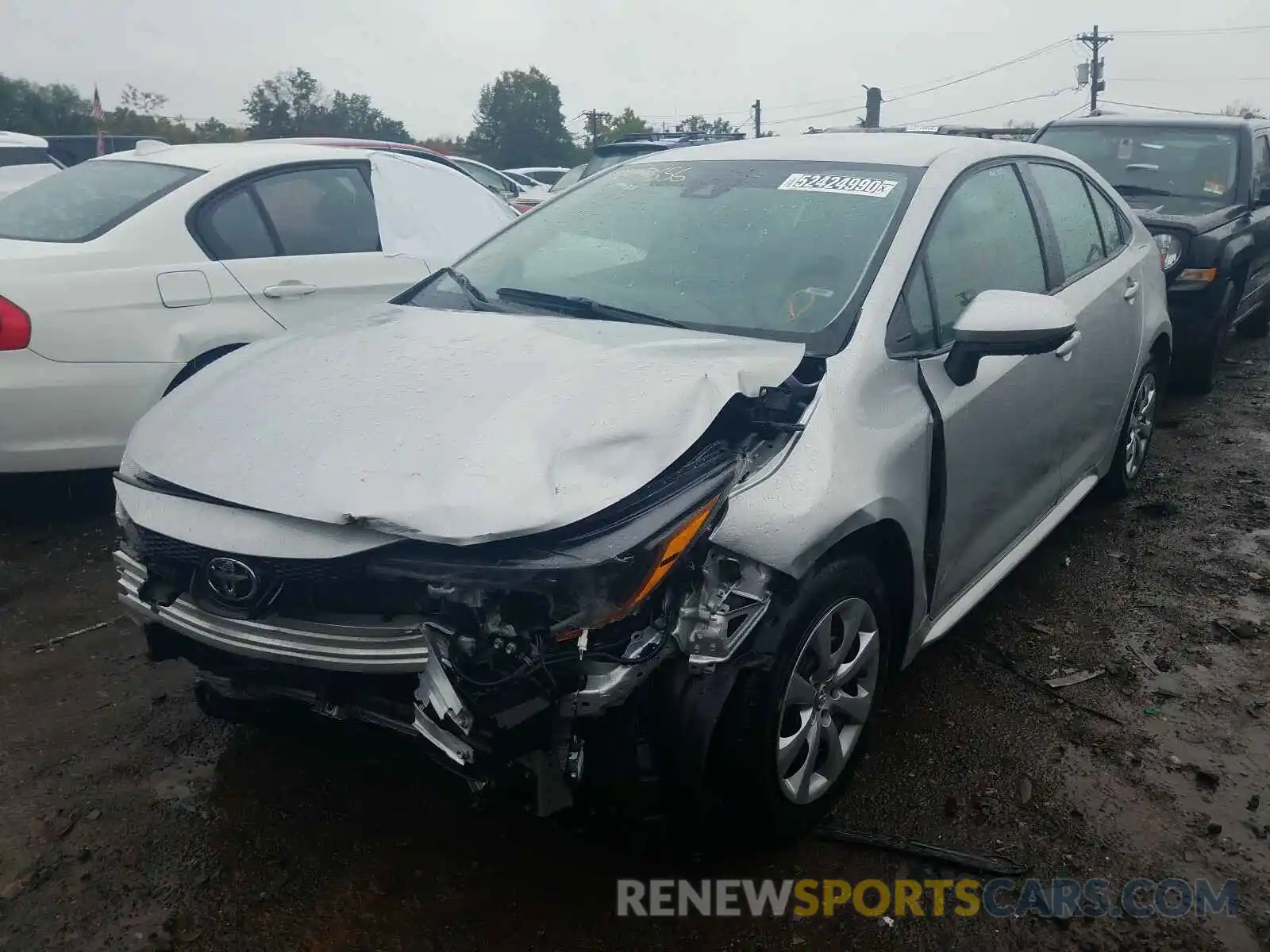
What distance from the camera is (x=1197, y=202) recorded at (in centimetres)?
684

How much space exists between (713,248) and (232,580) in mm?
1669

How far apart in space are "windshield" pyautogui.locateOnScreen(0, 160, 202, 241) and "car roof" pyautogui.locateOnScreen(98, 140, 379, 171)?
8cm

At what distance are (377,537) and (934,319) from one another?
1.70 meters

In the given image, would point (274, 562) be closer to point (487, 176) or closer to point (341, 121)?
point (487, 176)

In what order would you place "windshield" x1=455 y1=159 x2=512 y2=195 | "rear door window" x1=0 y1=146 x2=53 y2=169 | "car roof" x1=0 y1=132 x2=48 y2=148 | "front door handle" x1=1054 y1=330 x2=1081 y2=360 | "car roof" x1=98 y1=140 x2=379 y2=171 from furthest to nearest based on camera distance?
1. "windshield" x1=455 y1=159 x2=512 y2=195
2. "car roof" x1=0 y1=132 x2=48 y2=148
3. "rear door window" x1=0 y1=146 x2=53 y2=169
4. "car roof" x1=98 y1=140 x2=379 y2=171
5. "front door handle" x1=1054 y1=330 x2=1081 y2=360

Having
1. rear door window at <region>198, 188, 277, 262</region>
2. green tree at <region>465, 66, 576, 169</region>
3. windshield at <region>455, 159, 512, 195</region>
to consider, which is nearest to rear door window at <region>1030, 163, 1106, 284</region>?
rear door window at <region>198, 188, 277, 262</region>

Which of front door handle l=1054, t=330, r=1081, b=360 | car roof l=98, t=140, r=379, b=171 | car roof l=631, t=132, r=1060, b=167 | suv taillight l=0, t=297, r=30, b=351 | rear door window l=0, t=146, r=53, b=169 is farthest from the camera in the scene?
rear door window l=0, t=146, r=53, b=169

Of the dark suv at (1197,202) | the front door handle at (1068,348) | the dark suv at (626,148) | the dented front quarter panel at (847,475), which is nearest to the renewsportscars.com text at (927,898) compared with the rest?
the dented front quarter panel at (847,475)

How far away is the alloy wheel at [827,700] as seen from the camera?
234 cm

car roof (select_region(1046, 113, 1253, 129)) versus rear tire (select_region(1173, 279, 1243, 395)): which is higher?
car roof (select_region(1046, 113, 1253, 129))

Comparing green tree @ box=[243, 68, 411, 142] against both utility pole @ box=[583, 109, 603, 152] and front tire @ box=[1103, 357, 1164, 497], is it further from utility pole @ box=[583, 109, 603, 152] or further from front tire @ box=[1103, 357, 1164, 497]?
front tire @ box=[1103, 357, 1164, 497]

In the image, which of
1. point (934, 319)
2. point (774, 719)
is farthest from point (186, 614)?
point (934, 319)

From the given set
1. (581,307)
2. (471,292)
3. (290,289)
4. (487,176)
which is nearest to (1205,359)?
(581,307)

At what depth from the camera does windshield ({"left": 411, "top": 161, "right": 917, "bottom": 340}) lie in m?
2.79
